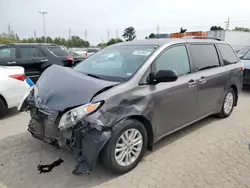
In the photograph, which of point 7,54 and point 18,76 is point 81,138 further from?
point 7,54

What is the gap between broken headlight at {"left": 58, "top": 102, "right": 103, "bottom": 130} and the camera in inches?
110

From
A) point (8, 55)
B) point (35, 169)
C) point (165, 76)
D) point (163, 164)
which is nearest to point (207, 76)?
point (165, 76)

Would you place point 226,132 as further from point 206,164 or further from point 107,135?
point 107,135

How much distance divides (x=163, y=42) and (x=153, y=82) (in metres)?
0.82

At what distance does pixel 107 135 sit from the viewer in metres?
2.82

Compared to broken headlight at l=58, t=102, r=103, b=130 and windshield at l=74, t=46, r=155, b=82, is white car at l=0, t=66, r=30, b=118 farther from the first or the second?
broken headlight at l=58, t=102, r=103, b=130

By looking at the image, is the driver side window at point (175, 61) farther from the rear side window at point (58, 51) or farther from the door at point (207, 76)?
the rear side window at point (58, 51)

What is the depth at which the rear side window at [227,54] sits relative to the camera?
5098mm

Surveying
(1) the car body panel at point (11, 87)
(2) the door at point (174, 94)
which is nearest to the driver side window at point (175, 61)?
(2) the door at point (174, 94)

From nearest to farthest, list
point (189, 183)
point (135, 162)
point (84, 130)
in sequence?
1. point (84, 130)
2. point (189, 183)
3. point (135, 162)

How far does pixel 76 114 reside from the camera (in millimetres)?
2805

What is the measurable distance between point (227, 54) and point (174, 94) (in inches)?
91.9

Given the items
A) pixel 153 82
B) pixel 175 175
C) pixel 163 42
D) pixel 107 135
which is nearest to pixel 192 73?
pixel 163 42

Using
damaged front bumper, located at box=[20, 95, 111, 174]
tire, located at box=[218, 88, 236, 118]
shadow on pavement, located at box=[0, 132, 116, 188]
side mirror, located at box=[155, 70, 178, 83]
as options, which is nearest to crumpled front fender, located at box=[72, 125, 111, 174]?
damaged front bumper, located at box=[20, 95, 111, 174]
